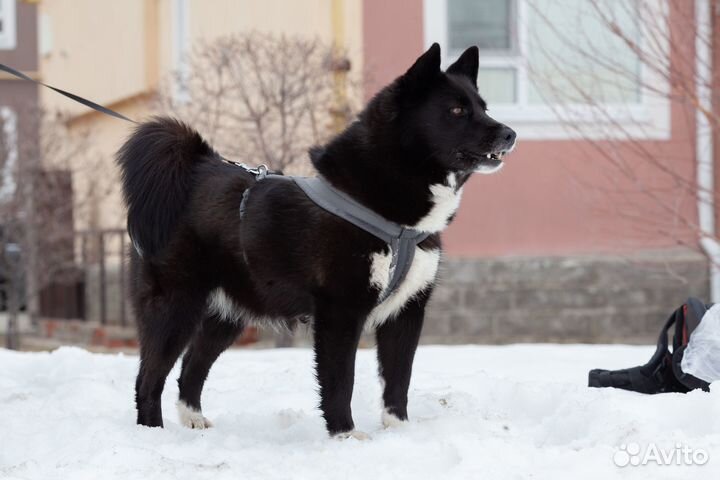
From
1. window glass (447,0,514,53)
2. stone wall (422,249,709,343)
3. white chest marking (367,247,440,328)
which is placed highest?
window glass (447,0,514,53)

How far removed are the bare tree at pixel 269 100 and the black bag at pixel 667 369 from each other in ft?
13.3

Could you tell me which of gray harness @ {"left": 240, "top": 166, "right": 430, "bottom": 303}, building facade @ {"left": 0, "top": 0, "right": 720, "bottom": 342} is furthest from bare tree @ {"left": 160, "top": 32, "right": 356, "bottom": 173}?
gray harness @ {"left": 240, "top": 166, "right": 430, "bottom": 303}

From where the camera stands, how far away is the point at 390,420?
406 cm

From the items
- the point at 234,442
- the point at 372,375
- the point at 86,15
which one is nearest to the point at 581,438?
the point at 234,442

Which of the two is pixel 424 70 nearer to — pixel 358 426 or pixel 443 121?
pixel 443 121

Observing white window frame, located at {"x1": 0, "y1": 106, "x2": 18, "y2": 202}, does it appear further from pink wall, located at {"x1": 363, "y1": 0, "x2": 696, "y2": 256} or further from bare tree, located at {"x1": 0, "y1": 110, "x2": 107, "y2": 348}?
pink wall, located at {"x1": 363, "y1": 0, "x2": 696, "y2": 256}

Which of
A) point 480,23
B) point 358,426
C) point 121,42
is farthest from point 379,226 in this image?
point 121,42

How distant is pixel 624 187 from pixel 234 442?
6.62 metres

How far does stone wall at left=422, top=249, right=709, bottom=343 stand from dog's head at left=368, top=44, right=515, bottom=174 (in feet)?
19.4

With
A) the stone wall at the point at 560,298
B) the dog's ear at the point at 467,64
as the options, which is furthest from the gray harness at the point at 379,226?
the stone wall at the point at 560,298

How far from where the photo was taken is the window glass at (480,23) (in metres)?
10.1

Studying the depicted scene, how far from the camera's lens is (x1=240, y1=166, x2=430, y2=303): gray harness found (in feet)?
12.3

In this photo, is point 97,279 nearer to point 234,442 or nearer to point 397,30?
point 397,30

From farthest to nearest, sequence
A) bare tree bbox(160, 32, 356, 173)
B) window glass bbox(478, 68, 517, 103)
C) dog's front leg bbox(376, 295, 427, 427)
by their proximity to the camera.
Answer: window glass bbox(478, 68, 517, 103)
bare tree bbox(160, 32, 356, 173)
dog's front leg bbox(376, 295, 427, 427)
